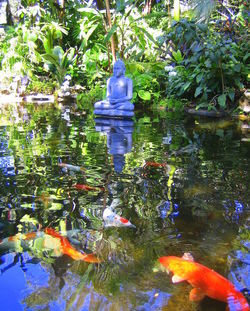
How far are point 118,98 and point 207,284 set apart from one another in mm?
7300

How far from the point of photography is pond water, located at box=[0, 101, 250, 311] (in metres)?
1.76

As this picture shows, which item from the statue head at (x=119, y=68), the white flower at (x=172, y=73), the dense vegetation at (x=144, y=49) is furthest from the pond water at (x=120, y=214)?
the white flower at (x=172, y=73)

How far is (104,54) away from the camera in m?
13.5

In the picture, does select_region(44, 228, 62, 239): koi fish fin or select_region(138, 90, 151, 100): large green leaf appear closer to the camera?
select_region(44, 228, 62, 239): koi fish fin

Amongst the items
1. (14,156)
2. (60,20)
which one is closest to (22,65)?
(60,20)

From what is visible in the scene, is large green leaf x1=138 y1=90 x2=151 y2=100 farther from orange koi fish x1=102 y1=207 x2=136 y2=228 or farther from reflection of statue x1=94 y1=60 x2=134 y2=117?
orange koi fish x1=102 y1=207 x2=136 y2=228

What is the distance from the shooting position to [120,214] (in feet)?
8.68

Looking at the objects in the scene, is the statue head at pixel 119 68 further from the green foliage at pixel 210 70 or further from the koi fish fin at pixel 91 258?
the koi fish fin at pixel 91 258

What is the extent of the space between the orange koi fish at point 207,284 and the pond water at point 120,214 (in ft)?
0.19

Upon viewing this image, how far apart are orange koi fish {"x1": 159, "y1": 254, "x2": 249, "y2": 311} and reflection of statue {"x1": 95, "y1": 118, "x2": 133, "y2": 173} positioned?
2130 mm

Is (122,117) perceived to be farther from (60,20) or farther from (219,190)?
(60,20)

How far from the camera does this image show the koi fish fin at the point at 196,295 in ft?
5.32

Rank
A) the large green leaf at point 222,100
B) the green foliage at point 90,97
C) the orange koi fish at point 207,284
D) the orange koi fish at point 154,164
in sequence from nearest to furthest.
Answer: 1. the orange koi fish at point 207,284
2. the orange koi fish at point 154,164
3. the large green leaf at point 222,100
4. the green foliage at point 90,97

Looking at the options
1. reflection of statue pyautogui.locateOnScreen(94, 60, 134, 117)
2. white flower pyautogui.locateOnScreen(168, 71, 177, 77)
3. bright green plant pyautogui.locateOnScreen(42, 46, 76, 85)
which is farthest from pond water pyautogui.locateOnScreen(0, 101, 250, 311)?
bright green plant pyautogui.locateOnScreen(42, 46, 76, 85)
